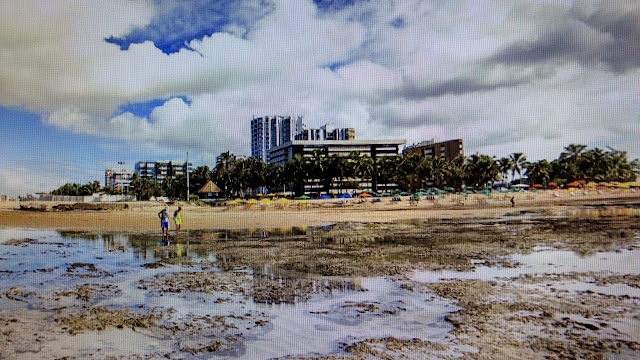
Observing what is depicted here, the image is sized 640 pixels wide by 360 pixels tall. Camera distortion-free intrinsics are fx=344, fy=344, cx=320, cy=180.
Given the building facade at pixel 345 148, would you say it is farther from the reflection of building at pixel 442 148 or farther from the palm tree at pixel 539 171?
the palm tree at pixel 539 171

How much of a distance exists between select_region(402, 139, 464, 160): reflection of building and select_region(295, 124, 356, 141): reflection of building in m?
33.3

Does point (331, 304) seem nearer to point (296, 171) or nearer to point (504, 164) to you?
point (296, 171)

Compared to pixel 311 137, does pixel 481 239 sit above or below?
below

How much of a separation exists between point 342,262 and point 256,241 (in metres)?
8.02

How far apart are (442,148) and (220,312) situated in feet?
508

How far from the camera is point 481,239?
1722cm

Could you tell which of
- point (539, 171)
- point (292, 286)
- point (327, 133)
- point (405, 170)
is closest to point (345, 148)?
point (327, 133)

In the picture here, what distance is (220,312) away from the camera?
7.30 meters

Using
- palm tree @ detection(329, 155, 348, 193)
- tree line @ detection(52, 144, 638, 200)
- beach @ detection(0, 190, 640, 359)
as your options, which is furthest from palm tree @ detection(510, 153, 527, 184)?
beach @ detection(0, 190, 640, 359)

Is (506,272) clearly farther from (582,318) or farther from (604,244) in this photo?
(604,244)

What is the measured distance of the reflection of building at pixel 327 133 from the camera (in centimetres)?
16888

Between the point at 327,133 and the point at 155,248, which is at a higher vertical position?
the point at 327,133

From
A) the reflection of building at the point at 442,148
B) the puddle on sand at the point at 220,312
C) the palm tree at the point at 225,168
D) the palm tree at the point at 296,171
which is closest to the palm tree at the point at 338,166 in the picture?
the palm tree at the point at 296,171

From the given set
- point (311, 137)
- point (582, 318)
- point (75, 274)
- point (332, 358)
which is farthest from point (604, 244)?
point (311, 137)
